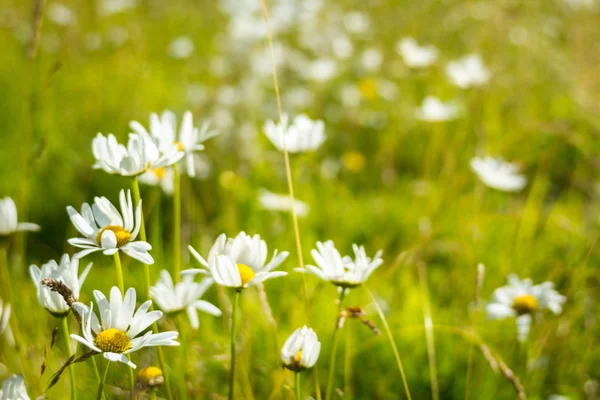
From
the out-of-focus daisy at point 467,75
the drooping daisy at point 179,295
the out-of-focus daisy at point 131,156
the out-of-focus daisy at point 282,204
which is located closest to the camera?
the out-of-focus daisy at point 131,156

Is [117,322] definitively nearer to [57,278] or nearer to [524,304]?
[57,278]

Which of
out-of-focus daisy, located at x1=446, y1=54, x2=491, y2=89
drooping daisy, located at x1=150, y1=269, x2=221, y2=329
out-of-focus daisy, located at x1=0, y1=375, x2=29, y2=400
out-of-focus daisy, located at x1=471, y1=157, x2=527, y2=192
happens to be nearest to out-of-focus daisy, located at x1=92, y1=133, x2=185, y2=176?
drooping daisy, located at x1=150, y1=269, x2=221, y2=329

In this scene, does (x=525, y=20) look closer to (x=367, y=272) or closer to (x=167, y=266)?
(x=167, y=266)

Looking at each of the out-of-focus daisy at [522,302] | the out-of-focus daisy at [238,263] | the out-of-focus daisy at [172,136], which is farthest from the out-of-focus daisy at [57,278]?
the out-of-focus daisy at [522,302]

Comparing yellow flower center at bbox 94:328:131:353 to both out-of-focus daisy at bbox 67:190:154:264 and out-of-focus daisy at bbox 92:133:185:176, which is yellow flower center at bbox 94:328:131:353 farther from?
out-of-focus daisy at bbox 92:133:185:176

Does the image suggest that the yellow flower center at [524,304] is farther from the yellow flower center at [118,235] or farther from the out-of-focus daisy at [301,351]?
the yellow flower center at [118,235]

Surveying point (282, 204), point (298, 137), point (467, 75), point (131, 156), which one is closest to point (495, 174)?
point (467, 75)

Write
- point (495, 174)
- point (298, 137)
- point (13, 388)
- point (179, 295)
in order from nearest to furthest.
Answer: point (13, 388)
point (179, 295)
point (298, 137)
point (495, 174)

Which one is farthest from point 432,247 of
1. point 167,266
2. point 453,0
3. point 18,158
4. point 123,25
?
point 123,25
